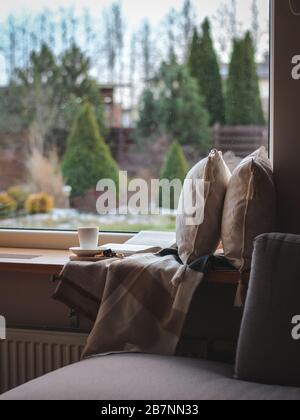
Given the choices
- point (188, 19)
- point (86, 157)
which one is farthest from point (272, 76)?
point (86, 157)

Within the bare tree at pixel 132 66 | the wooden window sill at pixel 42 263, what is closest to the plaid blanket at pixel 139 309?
the wooden window sill at pixel 42 263

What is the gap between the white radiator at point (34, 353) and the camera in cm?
260

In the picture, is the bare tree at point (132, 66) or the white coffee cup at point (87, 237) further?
the bare tree at point (132, 66)

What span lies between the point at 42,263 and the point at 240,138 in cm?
87

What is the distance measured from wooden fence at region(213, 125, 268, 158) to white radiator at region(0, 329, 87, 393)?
0.87 metres

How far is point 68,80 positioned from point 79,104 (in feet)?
0.36

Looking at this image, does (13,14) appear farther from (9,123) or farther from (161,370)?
(161,370)

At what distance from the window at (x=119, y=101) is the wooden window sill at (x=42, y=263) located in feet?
0.76

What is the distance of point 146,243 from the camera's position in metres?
2.54

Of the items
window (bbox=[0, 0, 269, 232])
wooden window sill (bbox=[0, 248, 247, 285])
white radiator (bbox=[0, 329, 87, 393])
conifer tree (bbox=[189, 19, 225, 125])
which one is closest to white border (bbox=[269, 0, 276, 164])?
window (bbox=[0, 0, 269, 232])

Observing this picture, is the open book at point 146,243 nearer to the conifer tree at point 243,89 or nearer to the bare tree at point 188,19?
the conifer tree at point 243,89

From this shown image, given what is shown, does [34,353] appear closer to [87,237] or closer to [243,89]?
[87,237]

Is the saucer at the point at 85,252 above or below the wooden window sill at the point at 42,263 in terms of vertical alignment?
above
